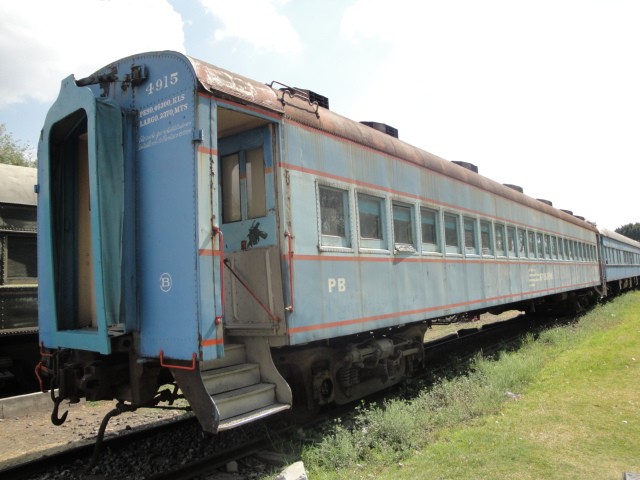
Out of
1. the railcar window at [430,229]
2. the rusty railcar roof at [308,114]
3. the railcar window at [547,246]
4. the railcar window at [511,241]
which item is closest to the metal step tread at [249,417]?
the rusty railcar roof at [308,114]

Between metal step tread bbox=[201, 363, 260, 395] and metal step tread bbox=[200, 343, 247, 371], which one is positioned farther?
metal step tread bbox=[200, 343, 247, 371]

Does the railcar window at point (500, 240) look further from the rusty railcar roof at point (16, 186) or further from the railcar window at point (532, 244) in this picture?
the rusty railcar roof at point (16, 186)

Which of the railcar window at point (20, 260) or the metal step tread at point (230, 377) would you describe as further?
the railcar window at point (20, 260)

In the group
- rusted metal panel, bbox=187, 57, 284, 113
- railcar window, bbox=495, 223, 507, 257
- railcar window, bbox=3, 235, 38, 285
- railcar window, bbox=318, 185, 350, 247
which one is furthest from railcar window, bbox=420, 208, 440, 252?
railcar window, bbox=3, 235, 38, 285

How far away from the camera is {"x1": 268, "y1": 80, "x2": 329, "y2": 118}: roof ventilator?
5.27 metres

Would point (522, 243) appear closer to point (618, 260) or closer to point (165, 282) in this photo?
point (165, 282)

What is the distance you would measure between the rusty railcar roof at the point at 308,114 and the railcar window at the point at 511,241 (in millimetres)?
2653

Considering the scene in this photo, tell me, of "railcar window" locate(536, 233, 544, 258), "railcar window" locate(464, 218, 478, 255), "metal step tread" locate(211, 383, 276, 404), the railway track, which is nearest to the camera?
"metal step tread" locate(211, 383, 276, 404)

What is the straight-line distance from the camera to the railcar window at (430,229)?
7.34m

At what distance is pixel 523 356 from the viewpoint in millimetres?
8891

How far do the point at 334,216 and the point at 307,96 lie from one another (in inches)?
54.8

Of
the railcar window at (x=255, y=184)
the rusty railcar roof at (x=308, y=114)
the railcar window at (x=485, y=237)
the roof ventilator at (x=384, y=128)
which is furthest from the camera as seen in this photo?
the railcar window at (x=485, y=237)

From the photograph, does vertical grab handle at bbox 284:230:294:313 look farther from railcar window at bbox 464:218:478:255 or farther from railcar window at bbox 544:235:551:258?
railcar window at bbox 544:235:551:258

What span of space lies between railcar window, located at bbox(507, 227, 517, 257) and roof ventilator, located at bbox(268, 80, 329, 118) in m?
6.38
